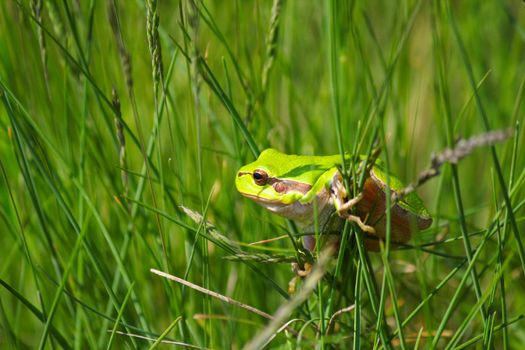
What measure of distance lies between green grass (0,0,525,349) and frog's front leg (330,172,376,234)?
0.04 m

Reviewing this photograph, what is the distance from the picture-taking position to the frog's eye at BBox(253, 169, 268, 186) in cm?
162

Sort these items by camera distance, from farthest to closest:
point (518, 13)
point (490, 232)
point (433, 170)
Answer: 1. point (518, 13)
2. point (490, 232)
3. point (433, 170)

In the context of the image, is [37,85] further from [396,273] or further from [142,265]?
[396,273]

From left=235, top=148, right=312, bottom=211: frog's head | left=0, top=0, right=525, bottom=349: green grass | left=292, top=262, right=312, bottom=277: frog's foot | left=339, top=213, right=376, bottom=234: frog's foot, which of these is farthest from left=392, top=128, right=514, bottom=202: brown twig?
left=235, top=148, right=312, bottom=211: frog's head

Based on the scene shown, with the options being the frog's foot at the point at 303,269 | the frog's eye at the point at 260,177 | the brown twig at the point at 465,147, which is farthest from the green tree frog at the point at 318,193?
the brown twig at the point at 465,147

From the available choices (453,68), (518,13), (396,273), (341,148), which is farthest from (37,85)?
(518,13)

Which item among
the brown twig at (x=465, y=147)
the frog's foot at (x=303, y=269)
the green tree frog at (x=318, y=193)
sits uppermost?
the brown twig at (x=465, y=147)

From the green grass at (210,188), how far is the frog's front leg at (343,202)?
0.04 meters

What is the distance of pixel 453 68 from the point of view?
10.1 ft

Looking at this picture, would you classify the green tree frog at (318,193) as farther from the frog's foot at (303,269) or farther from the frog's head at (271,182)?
the frog's foot at (303,269)

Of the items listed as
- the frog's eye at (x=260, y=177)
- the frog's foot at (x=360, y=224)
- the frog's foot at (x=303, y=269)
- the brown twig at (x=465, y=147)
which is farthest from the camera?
the frog's eye at (x=260, y=177)

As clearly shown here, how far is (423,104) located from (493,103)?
946mm

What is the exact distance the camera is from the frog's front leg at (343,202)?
1357mm

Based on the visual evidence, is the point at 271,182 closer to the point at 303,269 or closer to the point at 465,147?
the point at 303,269
